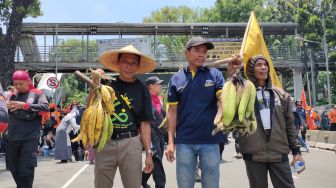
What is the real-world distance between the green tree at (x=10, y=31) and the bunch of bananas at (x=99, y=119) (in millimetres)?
20750

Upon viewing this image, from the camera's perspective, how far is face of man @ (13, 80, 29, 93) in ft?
21.0

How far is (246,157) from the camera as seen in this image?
180 inches

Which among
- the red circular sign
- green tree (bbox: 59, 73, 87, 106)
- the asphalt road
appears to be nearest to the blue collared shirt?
the asphalt road

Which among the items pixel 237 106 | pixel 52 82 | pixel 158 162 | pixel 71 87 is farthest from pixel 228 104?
pixel 71 87

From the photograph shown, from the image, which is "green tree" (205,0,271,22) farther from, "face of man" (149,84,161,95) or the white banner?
"face of man" (149,84,161,95)

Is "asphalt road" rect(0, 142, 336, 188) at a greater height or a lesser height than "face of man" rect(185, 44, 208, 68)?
lesser

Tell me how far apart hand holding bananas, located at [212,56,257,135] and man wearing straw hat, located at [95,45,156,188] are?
0.81 m

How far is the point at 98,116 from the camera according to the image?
4098 mm

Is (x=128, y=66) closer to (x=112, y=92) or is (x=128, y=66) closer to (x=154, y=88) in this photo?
(x=112, y=92)

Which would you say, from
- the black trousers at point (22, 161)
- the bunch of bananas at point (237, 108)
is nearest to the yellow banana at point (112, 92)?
the bunch of bananas at point (237, 108)

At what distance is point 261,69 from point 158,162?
10.0ft

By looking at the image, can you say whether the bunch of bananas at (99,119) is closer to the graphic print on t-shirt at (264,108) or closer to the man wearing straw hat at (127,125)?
the man wearing straw hat at (127,125)

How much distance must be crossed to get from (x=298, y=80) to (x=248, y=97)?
31.8m

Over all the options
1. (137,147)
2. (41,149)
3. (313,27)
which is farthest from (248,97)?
(313,27)
